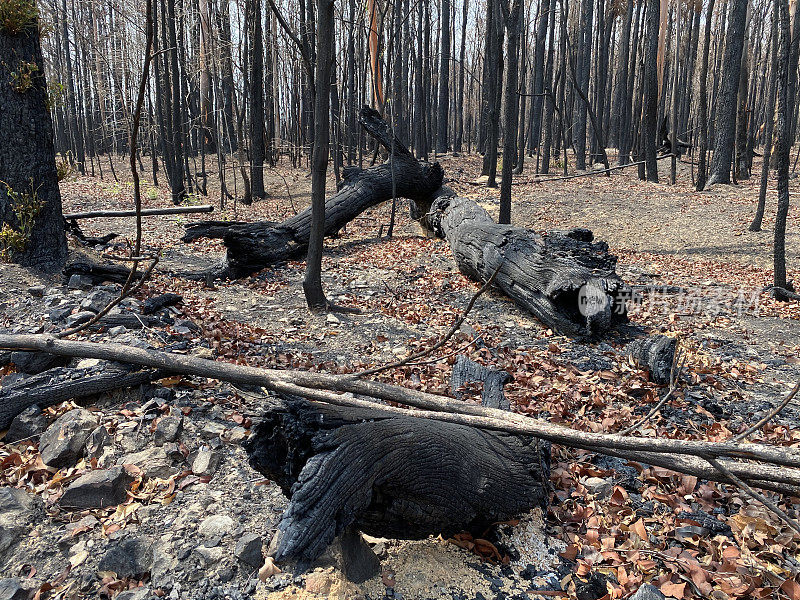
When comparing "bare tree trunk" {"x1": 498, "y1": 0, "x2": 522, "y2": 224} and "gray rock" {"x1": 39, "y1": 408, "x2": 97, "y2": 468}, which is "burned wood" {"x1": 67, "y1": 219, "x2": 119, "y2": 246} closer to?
"gray rock" {"x1": 39, "y1": 408, "x2": 97, "y2": 468}

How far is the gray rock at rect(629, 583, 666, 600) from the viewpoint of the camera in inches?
81.5

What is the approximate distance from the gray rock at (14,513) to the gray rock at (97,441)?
13.9 inches

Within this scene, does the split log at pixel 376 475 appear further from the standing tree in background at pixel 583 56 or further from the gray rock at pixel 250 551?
the standing tree in background at pixel 583 56

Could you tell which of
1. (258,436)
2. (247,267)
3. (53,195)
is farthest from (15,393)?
(247,267)

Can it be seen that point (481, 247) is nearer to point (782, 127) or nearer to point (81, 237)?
point (782, 127)

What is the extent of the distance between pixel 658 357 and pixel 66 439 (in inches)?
176

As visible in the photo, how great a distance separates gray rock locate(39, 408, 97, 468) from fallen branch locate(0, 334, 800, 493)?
393 millimetres

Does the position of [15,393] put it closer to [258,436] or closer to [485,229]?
[258,436]

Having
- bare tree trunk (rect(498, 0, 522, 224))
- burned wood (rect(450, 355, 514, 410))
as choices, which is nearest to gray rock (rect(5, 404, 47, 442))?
burned wood (rect(450, 355, 514, 410))

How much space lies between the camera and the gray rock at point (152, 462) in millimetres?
2727

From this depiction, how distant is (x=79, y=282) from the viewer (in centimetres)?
544

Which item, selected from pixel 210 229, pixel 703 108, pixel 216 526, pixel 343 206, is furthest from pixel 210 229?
pixel 703 108

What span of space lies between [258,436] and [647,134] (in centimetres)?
1856

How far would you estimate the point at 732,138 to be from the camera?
1522 centimetres
